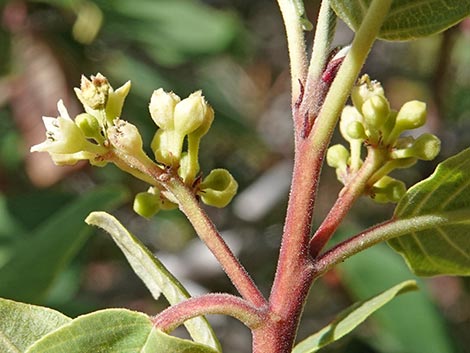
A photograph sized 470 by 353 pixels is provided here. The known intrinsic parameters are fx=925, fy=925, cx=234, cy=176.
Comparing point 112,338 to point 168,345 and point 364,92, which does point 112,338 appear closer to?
point 168,345

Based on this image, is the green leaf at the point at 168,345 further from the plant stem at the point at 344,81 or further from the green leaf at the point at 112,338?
the plant stem at the point at 344,81

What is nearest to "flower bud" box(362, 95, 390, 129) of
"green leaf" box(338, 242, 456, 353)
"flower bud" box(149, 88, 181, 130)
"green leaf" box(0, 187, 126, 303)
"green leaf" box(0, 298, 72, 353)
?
"flower bud" box(149, 88, 181, 130)

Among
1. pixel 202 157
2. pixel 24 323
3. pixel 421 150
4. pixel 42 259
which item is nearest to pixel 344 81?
pixel 421 150

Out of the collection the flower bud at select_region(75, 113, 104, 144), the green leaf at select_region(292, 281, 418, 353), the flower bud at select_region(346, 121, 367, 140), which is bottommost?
the green leaf at select_region(292, 281, 418, 353)

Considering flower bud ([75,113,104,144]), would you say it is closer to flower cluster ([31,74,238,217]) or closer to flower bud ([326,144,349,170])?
flower cluster ([31,74,238,217])

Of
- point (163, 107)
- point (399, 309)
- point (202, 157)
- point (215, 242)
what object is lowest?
point (202, 157)

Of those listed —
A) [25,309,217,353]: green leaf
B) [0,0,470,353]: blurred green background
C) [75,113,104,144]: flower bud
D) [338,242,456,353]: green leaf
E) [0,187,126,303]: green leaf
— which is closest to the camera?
[25,309,217,353]: green leaf

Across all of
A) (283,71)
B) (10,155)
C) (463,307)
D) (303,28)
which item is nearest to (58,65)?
(10,155)
